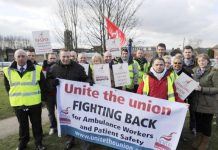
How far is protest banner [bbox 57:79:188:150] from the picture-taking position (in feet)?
15.2

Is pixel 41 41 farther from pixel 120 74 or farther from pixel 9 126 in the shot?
pixel 9 126

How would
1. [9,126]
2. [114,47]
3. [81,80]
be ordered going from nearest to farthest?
[81,80] < [9,126] < [114,47]

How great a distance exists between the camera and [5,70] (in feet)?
17.0

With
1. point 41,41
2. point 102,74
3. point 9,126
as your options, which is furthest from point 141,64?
point 9,126

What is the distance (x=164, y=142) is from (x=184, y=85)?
1317 millimetres

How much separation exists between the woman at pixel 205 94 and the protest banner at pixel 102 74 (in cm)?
194

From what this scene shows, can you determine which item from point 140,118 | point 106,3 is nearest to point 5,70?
point 140,118

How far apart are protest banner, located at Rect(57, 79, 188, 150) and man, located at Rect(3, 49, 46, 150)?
1.56 ft

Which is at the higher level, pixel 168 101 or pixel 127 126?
pixel 168 101

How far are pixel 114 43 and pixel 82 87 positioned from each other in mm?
2968

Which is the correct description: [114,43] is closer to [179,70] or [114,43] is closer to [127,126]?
[179,70]

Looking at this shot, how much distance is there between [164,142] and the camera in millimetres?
4645

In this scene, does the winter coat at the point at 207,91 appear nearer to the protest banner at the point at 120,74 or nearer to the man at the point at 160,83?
the man at the point at 160,83

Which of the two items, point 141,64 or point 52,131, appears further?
point 141,64
